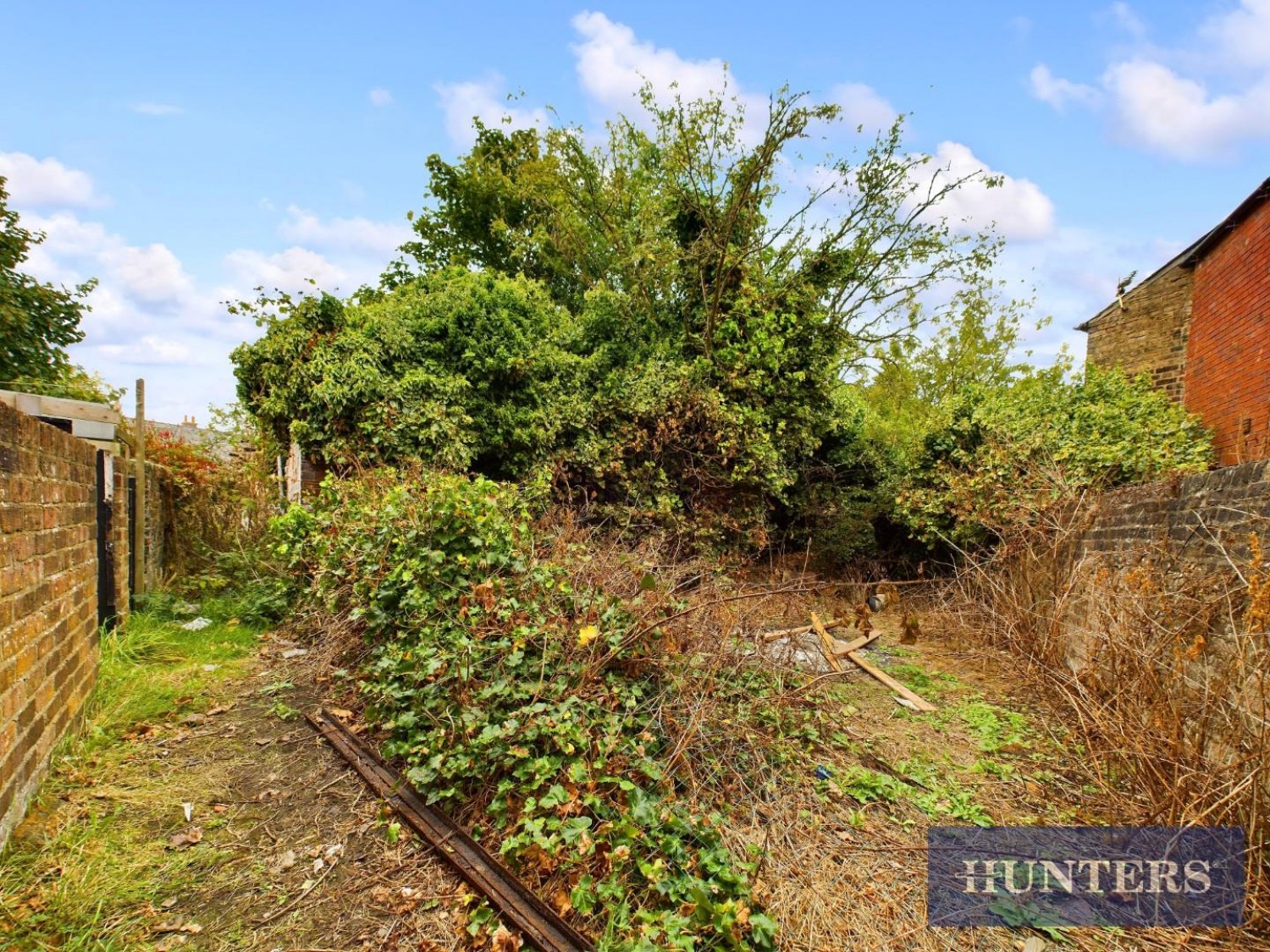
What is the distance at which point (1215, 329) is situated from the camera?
33.1 ft

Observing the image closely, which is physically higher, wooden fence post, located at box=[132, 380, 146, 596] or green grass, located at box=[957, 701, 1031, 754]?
wooden fence post, located at box=[132, 380, 146, 596]

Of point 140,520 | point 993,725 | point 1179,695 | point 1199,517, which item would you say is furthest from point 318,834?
point 1199,517

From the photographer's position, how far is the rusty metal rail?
8.34 ft

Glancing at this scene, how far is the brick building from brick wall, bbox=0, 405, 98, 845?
10.7m

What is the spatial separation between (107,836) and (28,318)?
1052 cm

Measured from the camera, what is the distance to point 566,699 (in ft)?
11.4

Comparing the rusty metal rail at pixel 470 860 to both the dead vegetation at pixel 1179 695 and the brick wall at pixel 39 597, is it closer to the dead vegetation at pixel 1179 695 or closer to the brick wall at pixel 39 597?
the brick wall at pixel 39 597

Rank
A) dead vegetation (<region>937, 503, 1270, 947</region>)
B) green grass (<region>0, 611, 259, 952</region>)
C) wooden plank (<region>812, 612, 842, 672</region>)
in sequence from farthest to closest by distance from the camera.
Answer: wooden plank (<region>812, 612, 842, 672</region>) → dead vegetation (<region>937, 503, 1270, 947</region>) → green grass (<region>0, 611, 259, 952</region>)

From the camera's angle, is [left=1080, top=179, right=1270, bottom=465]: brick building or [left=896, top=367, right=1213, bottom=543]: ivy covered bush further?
[left=1080, top=179, right=1270, bottom=465]: brick building

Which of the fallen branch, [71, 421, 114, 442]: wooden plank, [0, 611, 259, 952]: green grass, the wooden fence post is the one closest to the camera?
[0, 611, 259, 952]: green grass

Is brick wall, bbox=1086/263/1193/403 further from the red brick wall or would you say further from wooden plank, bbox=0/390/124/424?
wooden plank, bbox=0/390/124/424

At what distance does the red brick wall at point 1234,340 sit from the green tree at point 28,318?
17.7 metres

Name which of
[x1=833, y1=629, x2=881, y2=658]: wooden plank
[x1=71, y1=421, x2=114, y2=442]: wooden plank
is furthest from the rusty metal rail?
[x1=833, y1=629, x2=881, y2=658]: wooden plank

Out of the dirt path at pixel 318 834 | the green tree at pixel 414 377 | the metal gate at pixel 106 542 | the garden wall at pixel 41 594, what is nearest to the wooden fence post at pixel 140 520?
the metal gate at pixel 106 542
